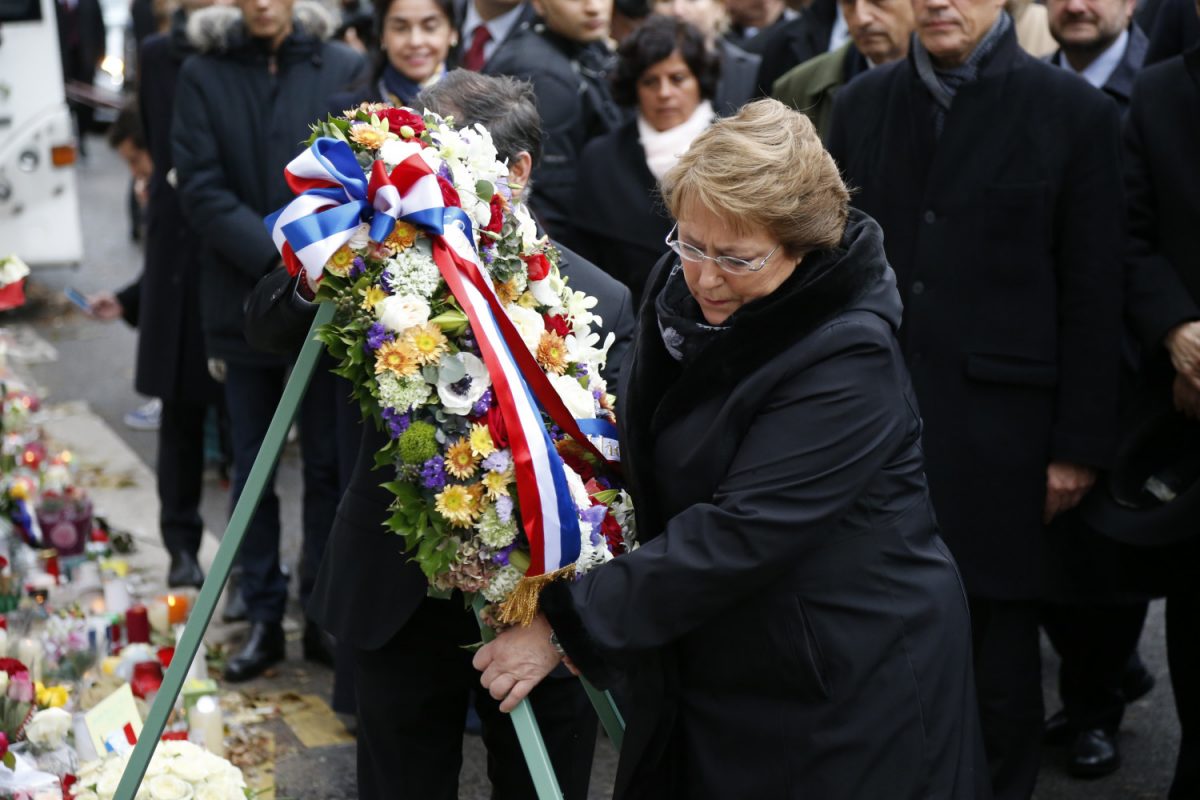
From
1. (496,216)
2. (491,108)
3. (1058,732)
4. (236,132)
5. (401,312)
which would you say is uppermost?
(491,108)

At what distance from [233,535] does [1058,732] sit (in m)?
2.77

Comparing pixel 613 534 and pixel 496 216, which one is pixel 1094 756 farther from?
pixel 496 216

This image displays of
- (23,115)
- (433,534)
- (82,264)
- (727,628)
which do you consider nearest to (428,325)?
(433,534)

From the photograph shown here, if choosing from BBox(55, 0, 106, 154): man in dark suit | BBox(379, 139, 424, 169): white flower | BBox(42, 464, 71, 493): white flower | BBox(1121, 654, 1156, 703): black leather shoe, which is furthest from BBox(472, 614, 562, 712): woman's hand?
BBox(55, 0, 106, 154): man in dark suit

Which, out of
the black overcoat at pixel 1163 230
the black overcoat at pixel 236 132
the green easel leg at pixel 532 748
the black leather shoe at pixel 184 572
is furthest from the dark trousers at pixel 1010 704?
the black leather shoe at pixel 184 572

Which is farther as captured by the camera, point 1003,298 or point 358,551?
point 1003,298

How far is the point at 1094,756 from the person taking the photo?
14.9 feet

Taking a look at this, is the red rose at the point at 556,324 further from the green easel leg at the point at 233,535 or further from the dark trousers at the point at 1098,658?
the dark trousers at the point at 1098,658

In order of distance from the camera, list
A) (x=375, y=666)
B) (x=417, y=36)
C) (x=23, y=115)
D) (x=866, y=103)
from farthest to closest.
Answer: (x=23, y=115) → (x=417, y=36) → (x=866, y=103) → (x=375, y=666)

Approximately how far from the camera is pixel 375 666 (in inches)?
128

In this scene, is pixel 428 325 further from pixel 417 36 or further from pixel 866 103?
pixel 417 36

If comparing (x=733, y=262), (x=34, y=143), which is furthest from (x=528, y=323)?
(x=34, y=143)

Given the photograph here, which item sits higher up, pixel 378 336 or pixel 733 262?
pixel 733 262

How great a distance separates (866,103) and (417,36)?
5.05 feet
